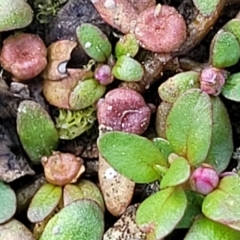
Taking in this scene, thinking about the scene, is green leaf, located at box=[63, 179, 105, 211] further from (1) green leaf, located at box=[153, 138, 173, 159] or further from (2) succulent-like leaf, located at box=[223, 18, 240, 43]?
(2) succulent-like leaf, located at box=[223, 18, 240, 43]

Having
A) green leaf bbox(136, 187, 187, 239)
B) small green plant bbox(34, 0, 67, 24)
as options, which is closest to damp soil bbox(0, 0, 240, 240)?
small green plant bbox(34, 0, 67, 24)

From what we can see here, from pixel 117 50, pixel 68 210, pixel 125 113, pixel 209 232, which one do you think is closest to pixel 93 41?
pixel 117 50

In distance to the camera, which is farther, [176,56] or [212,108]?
[176,56]

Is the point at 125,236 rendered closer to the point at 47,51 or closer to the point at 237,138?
the point at 237,138

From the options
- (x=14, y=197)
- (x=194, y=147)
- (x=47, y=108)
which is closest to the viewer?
(x=194, y=147)

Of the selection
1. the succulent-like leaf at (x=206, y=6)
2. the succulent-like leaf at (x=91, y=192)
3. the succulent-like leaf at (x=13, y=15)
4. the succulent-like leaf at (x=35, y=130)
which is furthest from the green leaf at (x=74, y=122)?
the succulent-like leaf at (x=206, y=6)

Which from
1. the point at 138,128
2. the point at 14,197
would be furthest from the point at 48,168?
the point at 138,128
